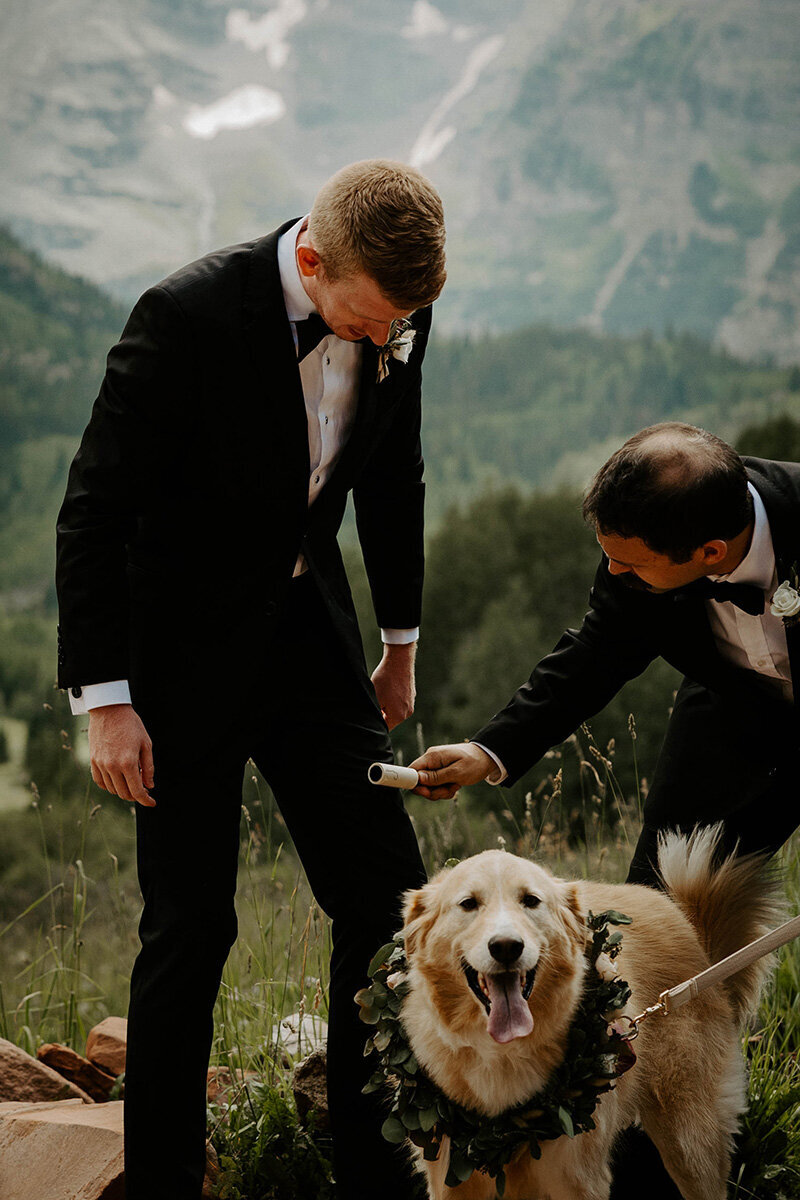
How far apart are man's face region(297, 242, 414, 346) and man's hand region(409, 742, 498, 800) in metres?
0.89

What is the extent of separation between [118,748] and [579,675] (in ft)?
3.72

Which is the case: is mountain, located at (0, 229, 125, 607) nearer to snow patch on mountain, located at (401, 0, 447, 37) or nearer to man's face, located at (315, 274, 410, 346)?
snow patch on mountain, located at (401, 0, 447, 37)

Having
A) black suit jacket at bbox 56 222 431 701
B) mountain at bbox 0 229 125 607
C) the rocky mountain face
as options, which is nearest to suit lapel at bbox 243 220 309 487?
black suit jacket at bbox 56 222 431 701

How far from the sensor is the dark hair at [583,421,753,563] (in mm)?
2121

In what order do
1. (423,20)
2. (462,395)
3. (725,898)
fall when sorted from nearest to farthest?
(725,898), (462,395), (423,20)

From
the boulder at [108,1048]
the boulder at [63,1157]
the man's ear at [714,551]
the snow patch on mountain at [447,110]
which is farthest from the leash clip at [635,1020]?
the snow patch on mountain at [447,110]

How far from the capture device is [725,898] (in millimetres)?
2541

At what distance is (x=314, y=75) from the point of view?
1416 inches

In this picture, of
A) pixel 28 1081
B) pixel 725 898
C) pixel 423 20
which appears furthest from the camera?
pixel 423 20

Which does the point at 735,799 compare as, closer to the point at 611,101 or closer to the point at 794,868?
the point at 794,868

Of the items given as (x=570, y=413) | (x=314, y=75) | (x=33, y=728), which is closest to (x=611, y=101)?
(x=314, y=75)

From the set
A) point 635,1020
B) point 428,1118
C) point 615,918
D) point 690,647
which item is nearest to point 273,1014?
point 428,1118

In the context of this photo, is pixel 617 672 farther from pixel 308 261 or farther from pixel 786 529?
pixel 308 261

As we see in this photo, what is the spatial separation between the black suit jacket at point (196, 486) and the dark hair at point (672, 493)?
1.80ft
